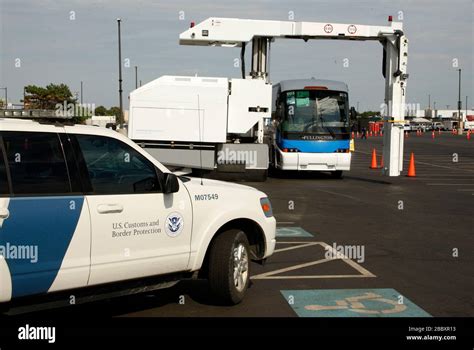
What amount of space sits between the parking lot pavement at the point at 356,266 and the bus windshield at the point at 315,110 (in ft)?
18.7

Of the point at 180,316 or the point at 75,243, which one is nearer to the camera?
the point at 75,243

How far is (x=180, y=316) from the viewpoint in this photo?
6.28 meters

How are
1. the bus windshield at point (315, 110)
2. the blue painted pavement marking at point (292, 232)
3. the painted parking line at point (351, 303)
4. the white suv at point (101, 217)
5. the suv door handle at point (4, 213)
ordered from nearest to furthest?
the suv door handle at point (4, 213) < the white suv at point (101, 217) < the painted parking line at point (351, 303) < the blue painted pavement marking at point (292, 232) < the bus windshield at point (315, 110)

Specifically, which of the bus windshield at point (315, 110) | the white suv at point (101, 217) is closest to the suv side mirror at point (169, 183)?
the white suv at point (101, 217)

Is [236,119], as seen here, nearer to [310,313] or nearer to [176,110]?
[176,110]

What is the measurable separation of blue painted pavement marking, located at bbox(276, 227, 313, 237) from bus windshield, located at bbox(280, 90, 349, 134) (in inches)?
436

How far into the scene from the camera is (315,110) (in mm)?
22719

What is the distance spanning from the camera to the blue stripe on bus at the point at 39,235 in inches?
195

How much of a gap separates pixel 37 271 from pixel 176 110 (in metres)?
13.2

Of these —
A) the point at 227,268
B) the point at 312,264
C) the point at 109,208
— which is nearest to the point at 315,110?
the point at 312,264

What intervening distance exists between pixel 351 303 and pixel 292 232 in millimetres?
4558

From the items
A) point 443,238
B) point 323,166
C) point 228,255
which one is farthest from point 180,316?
point 323,166

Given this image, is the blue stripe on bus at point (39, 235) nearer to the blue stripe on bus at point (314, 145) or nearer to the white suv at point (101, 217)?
the white suv at point (101, 217)

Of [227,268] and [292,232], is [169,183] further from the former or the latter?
[292,232]
